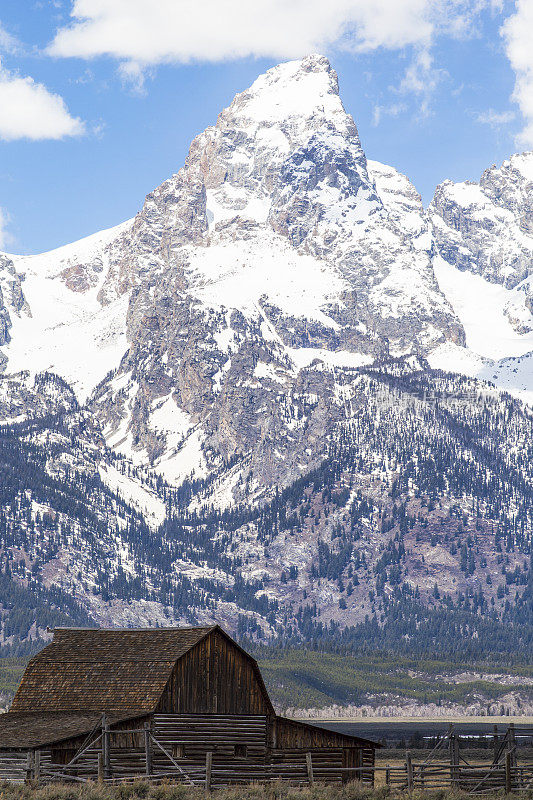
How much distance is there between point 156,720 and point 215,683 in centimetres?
512

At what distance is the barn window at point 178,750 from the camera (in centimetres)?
6912

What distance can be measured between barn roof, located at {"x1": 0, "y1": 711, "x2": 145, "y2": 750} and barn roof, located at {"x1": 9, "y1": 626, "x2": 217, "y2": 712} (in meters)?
0.81

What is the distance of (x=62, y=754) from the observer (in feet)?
215

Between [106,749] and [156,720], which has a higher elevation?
[156,720]

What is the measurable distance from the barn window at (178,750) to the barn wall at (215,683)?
177 centimetres

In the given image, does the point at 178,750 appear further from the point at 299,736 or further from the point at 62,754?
the point at 299,736

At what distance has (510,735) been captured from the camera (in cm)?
7538

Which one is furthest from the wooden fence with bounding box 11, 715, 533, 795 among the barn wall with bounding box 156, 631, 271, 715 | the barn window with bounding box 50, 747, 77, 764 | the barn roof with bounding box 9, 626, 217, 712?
the barn roof with bounding box 9, 626, 217, 712

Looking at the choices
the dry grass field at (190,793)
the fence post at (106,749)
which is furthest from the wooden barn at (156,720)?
the dry grass field at (190,793)

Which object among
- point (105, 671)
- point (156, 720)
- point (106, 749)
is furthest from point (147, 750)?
point (105, 671)

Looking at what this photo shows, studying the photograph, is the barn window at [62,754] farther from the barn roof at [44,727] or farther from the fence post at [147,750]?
the fence post at [147,750]

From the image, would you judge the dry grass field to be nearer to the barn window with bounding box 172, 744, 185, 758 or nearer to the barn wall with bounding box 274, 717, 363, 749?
the barn window with bounding box 172, 744, 185, 758

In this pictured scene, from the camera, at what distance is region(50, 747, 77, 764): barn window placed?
Result: 214 ft

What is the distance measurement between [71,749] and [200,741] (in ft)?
26.0
